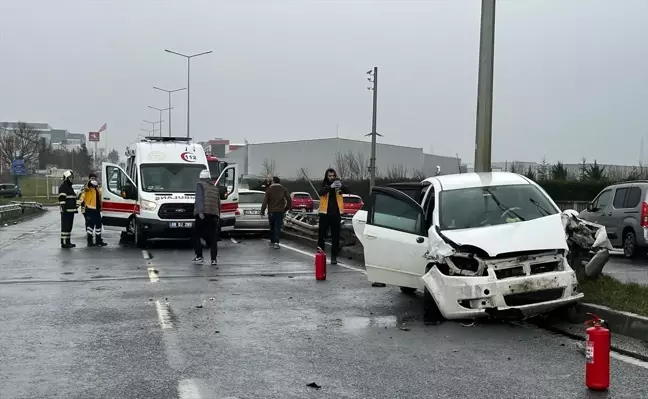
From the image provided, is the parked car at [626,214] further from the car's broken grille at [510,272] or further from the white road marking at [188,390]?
the white road marking at [188,390]

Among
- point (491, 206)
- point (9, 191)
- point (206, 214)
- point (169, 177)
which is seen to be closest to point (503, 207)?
point (491, 206)

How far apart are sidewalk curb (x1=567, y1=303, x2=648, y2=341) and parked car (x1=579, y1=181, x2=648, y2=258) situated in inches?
334

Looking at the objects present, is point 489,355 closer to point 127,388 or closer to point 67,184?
point 127,388

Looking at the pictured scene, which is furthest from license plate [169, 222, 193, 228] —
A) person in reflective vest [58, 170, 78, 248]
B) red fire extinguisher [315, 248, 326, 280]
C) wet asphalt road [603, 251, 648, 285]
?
wet asphalt road [603, 251, 648, 285]

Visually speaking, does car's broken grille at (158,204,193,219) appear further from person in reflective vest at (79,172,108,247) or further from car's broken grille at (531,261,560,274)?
car's broken grille at (531,261,560,274)

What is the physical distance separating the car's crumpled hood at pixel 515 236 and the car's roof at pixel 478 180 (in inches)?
43.1

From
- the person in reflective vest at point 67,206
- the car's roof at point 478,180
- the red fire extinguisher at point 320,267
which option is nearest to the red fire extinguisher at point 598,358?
the car's roof at point 478,180

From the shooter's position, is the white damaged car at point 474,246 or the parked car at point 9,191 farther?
the parked car at point 9,191

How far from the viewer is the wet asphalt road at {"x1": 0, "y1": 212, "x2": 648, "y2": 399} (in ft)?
19.0

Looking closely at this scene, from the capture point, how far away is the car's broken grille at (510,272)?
7773 millimetres

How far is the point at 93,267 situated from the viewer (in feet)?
46.3

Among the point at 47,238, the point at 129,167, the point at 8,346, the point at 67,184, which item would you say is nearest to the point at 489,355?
the point at 8,346

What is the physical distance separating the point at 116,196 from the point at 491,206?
12.7 m

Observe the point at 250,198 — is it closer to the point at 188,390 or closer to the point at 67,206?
the point at 67,206
